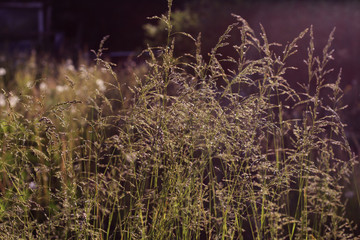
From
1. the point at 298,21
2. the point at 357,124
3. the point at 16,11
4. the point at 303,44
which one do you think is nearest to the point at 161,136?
the point at 357,124

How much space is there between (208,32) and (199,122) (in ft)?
20.3

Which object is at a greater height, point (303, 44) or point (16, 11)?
point (303, 44)

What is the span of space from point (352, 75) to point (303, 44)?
33.1 inches

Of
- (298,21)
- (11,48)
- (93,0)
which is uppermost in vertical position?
(298,21)

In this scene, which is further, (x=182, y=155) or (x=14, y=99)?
(x=14, y=99)

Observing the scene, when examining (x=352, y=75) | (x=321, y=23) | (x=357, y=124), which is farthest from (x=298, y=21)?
(x=357, y=124)

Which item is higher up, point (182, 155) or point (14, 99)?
point (182, 155)

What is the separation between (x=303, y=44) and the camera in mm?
6859

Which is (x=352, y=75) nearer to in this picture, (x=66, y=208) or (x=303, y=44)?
(x=303, y=44)

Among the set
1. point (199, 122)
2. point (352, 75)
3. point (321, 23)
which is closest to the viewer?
point (199, 122)

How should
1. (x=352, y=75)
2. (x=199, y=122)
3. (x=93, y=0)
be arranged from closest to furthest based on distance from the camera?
(x=199, y=122)
(x=352, y=75)
(x=93, y=0)

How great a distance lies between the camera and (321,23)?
23.8ft

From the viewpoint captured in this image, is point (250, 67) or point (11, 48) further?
point (11, 48)

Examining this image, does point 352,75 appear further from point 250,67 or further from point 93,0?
point 93,0
